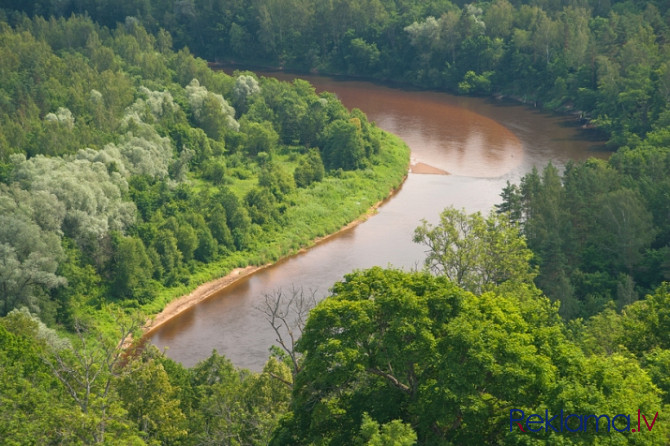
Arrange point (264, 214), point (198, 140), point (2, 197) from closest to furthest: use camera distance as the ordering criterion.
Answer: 1. point (2, 197)
2. point (264, 214)
3. point (198, 140)

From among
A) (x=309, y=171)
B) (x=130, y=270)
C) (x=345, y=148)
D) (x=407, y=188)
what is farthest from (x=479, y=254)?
(x=345, y=148)

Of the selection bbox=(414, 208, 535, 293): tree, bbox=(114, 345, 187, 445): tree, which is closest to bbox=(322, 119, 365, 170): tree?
bbox=(414, 208, 535, 293): tree

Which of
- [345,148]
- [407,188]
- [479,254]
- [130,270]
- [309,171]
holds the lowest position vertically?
[407,188]

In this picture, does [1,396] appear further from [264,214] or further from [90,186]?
[264,214]

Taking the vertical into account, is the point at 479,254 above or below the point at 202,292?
above

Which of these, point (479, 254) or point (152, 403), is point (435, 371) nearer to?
point (152, 403)

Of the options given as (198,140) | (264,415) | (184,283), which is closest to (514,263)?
(264,415)

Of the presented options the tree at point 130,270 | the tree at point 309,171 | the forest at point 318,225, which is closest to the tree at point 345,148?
the forest at point 318,225
